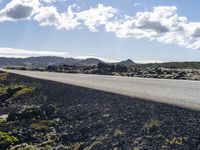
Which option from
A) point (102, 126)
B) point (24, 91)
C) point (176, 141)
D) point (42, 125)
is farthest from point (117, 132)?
point (24, 91)

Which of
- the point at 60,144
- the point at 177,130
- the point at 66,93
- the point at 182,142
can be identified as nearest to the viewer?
the point at 182,142

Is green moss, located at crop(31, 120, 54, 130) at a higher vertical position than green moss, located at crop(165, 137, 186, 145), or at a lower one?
lower

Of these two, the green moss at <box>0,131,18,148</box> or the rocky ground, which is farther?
the green moss at <box>0,131,18,148</box>

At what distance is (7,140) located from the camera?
16.1m

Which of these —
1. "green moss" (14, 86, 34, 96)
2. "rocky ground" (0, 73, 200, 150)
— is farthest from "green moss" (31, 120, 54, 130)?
"green moss" (14, 86, 34, 96)

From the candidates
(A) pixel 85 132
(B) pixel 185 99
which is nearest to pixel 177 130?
(A) pixel 85 132

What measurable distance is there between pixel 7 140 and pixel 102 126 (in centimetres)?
359

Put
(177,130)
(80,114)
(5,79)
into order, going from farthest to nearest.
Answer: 1. (5,79)
2. (80,114)
3. (177,130)

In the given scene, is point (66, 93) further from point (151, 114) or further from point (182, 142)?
point (182, 142)

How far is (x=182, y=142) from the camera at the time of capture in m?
12.1

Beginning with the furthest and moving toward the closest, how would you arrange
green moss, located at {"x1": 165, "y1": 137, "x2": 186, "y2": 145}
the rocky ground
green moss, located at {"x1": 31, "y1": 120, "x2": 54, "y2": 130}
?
green moss, located at {"x1": 31, "y1": 120, "x2": 54, "y2": 130}
the rocky ground
green moss, located at {"x1": 165, "y1": 137, "x2": 186, "y2": 145}

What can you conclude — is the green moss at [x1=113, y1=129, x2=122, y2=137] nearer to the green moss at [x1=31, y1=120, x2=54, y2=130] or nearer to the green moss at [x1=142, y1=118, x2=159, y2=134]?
the green moss at [x1=142, y1=118, x2=159, y2=134]

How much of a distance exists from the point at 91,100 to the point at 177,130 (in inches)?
344

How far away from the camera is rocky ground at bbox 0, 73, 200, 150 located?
1279 cm
